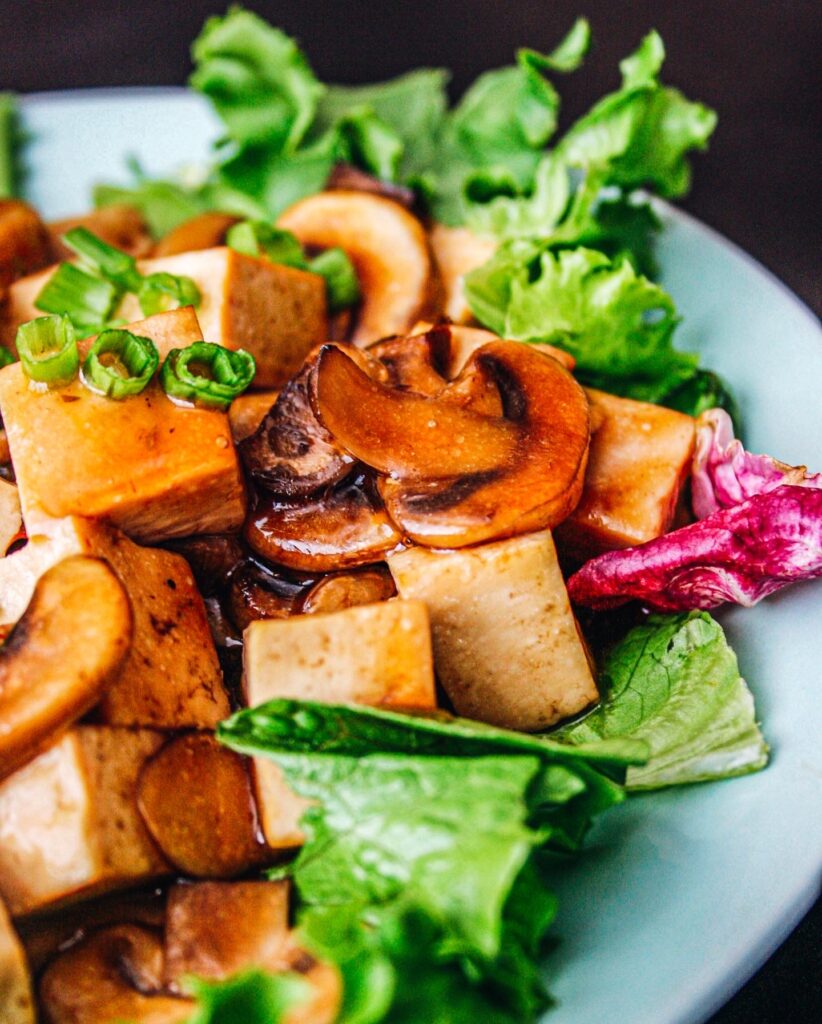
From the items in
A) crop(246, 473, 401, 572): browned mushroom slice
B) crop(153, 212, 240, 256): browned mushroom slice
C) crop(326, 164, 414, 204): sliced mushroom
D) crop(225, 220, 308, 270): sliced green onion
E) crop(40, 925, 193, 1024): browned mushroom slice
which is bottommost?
crop(40, 925, 193, 1024): browned mushroom slice

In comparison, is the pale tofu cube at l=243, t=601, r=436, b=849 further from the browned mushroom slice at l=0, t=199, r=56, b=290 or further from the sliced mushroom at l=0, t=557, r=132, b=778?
the browned mushroom slice at l=0, t=199, r=56, b=290

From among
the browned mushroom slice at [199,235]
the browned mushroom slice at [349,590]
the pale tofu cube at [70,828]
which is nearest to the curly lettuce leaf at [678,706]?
the browned mushroom slice at [349,590]

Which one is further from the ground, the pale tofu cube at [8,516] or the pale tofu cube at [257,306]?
the pale tofu cube at [257,306]

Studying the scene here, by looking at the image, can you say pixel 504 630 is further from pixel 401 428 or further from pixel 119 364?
pixel 119 364

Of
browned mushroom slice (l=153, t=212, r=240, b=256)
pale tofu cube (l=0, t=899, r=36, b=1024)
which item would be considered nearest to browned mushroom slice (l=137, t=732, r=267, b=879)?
pale tofu cube (l=0, t=899, r=36, b=1024)

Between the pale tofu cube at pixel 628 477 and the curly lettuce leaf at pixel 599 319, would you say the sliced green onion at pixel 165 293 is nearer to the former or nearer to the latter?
the curly lettuce leaf at pixel 599 319

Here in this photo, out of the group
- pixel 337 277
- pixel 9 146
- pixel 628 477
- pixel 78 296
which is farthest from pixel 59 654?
pixel 9 146

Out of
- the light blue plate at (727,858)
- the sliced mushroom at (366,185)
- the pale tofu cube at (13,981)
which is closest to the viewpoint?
the pale tofu cube at (13,981)
